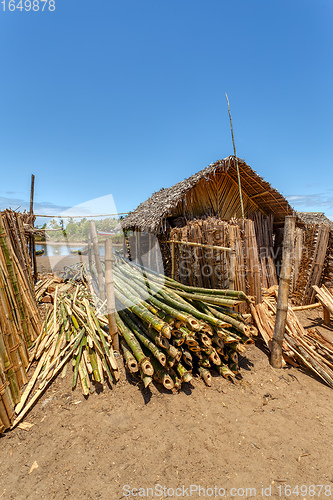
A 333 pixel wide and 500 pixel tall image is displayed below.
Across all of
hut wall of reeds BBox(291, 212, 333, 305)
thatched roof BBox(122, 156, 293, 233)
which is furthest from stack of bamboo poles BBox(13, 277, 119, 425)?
hut wall of reeds BBox(291, 212, 333, 305)

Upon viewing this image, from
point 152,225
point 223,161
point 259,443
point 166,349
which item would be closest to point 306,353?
point 259,443

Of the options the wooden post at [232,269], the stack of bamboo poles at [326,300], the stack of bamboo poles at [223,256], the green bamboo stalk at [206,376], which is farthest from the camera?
the stack of bamboo poles at [326,300]

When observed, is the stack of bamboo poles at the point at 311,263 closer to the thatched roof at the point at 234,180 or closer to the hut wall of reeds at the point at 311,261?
the hut wall of reeds at the point at 311,261

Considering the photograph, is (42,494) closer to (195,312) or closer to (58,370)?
(58,370)

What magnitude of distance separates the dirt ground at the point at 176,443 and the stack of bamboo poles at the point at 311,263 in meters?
3.91

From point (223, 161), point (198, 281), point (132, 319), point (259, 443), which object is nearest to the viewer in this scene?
point (259, 443)

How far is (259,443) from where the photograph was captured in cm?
278

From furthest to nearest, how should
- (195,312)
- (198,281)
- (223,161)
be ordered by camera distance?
(223,161), (198,281), (195,312)

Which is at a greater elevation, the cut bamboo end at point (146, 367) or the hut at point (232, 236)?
the hut at point (232, 236)

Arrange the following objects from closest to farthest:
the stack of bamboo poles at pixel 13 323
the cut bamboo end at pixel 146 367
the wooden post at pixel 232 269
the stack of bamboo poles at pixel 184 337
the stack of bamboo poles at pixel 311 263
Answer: the stack of bamboo poles at pixel 13 323, the cut bamboo end at pixel 146 367, the stack of bamboo poles at pixel 184 337, the wooden post at pixel 232 269, the stack of bamboo poles at pixel 311 263

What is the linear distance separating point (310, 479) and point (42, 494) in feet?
Answer: 8.68

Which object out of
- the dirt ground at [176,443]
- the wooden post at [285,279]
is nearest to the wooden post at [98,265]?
the dirt ground at [176,443]

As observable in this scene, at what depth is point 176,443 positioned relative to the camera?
278cm

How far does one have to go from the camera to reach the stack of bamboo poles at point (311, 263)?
22.6 ft
